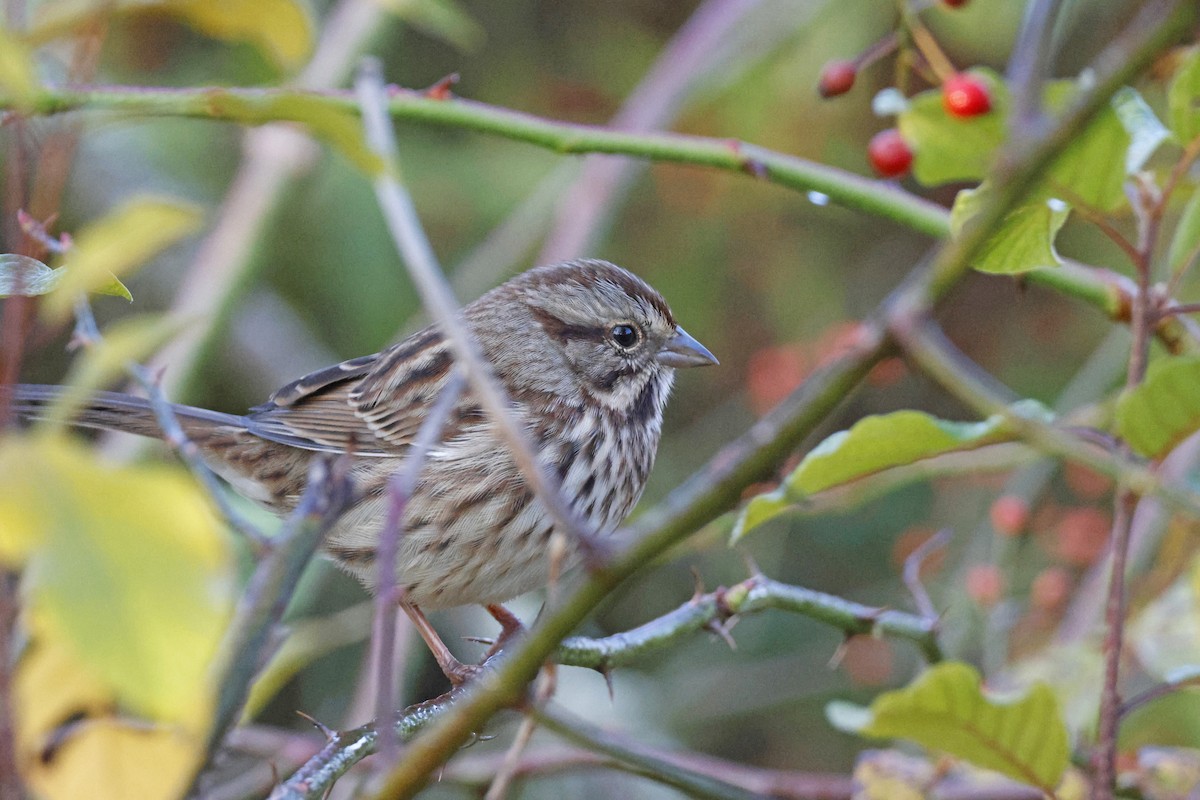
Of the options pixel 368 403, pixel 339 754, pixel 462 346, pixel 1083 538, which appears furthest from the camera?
pixel 1083 538

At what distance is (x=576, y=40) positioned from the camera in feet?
15.9

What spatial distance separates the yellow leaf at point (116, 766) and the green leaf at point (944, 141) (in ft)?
3.62

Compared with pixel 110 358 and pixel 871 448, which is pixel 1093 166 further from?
pixel 110 358

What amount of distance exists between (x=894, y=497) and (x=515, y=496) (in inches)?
92.0

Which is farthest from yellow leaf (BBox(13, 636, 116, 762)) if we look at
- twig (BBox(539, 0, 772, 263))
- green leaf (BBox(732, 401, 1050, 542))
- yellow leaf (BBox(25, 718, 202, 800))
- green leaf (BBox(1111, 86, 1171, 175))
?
twig (BBox(539, 0, 772, 263))

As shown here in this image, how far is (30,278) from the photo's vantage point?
116cm

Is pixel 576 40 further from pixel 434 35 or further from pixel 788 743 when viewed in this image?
pixel 788 743

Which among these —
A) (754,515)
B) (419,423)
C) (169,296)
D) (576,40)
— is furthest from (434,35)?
(754,515)

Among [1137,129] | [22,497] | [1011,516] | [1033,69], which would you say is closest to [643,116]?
[1011,516]

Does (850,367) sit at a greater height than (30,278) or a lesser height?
lesser

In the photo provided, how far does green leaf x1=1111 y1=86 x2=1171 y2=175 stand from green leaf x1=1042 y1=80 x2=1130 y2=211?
0.01m

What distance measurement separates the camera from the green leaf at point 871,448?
152 centimetres

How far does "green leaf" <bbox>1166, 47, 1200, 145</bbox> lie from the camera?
1520 millimetres

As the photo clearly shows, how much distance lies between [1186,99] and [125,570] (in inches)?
53.4
